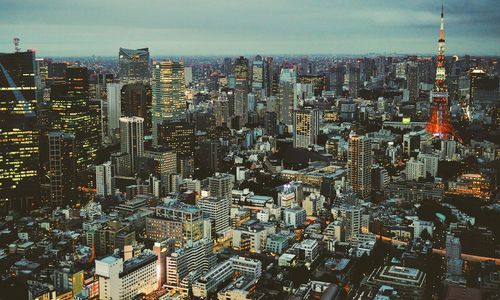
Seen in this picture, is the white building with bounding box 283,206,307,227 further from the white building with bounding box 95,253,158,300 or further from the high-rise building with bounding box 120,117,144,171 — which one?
the high-rise building with bounding box 120,117,144,171

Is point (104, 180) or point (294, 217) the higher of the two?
point (104, 180)

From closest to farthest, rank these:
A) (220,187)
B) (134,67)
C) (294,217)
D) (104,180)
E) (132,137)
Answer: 1. (294,217)
2. (220,187)
3. (104,180)
4. (132,137)
5. (134,67)

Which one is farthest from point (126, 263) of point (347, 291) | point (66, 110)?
point (66, 110)

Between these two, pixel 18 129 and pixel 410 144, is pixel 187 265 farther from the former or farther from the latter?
pixel 410 144

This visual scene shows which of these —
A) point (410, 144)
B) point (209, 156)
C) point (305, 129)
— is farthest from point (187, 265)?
point (305, 129)

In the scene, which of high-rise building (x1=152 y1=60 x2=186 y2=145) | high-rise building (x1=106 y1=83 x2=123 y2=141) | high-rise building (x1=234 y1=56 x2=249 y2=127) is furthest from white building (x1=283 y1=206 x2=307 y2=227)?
high-rise building (x1=234 y1=56 x2=249 y2=127)

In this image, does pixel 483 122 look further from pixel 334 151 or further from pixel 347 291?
pixel 347 291

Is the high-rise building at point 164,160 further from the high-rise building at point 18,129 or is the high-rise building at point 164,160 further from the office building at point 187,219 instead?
the office building at point 187,219
